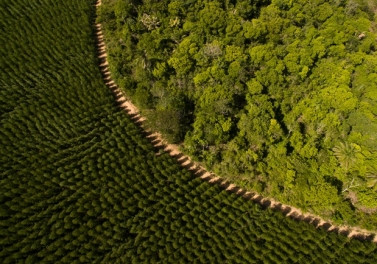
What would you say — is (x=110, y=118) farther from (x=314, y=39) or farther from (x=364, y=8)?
(x=364, y=8)

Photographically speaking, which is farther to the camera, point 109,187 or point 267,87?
point 267,87

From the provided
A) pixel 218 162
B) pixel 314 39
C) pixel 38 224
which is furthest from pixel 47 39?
pixel 314 39

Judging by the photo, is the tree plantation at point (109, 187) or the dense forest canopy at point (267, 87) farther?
the dense forest canopy at point (267, 87)

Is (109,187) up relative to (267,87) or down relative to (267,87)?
down

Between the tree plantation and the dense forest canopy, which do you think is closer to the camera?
the tree plantation
